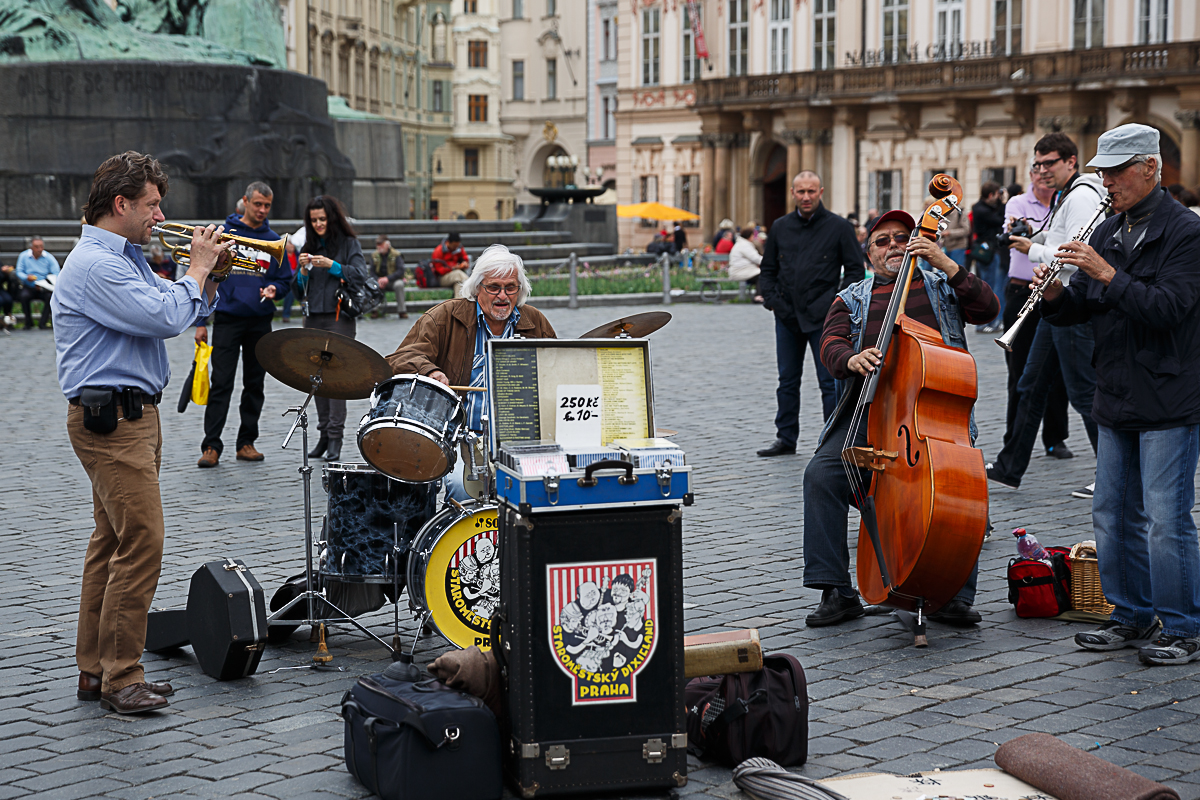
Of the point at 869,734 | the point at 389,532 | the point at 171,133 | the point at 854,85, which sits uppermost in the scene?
the point at 854,85

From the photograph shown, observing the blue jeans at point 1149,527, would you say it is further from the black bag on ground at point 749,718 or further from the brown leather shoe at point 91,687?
the brown leather shoe at point 91,687

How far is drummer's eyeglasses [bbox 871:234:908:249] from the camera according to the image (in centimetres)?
631

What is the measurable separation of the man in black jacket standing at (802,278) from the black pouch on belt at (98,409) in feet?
20.1

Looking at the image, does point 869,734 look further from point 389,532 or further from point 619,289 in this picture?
point 619,289

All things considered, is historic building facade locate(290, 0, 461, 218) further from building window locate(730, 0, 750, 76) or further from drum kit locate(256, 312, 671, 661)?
drum kit locate(256, 312, 671, 661)

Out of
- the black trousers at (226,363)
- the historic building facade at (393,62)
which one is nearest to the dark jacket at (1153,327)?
the black trousers at (226,363)

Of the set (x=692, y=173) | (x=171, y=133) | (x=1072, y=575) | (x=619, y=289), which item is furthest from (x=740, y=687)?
(x=692, y=173)

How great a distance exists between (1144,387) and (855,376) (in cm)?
118

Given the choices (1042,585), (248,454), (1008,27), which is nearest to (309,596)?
(1042,585)

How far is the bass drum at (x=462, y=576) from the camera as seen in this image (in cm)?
541

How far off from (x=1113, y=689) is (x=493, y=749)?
8.01 ft

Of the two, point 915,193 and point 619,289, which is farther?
point 915,193

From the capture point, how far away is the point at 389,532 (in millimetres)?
5836

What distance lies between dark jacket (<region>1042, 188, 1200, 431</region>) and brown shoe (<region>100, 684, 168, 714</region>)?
378cm
